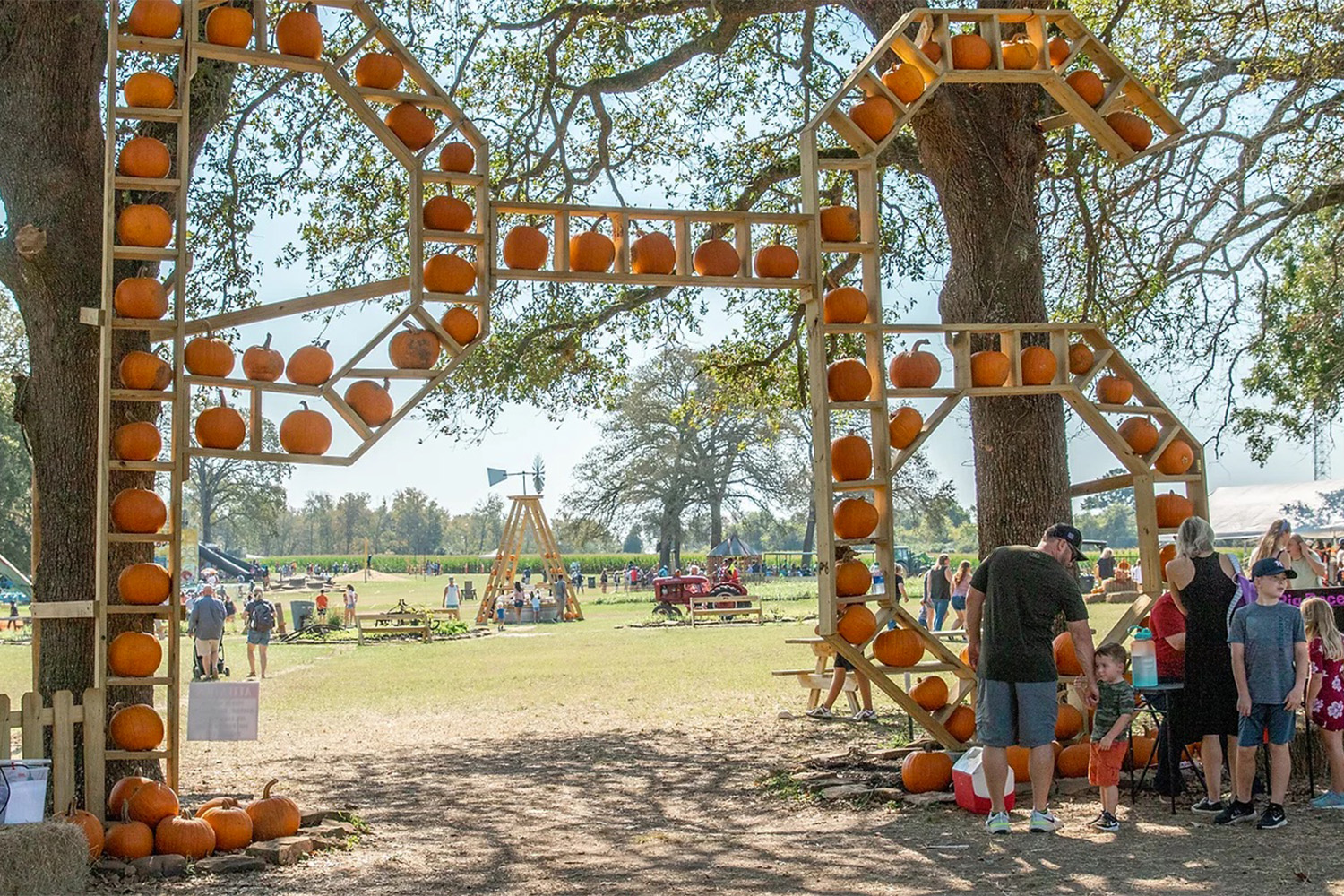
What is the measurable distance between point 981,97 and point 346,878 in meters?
7.48

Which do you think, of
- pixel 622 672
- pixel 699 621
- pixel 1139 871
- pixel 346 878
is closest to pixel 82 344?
pixel 346 878

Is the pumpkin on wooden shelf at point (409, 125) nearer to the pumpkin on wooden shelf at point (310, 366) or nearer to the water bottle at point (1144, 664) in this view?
the pumpkin on wooden shelf at point (310, 366)

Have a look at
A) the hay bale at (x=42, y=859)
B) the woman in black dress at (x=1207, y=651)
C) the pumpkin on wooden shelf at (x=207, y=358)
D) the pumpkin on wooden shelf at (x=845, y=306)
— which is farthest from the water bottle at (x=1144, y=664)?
the hay bale at (x=42, y=859)

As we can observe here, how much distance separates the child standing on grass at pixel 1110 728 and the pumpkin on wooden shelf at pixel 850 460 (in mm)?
2166

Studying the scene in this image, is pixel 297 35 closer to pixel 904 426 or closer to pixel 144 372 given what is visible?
pixel 144 372

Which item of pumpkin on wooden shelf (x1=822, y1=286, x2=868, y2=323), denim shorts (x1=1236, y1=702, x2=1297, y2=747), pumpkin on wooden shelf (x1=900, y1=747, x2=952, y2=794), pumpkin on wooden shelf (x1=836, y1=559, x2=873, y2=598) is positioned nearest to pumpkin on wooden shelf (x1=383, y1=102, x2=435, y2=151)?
pumpkin on wooden shelf (x1=822, y1=286, x2=868, y2=323)

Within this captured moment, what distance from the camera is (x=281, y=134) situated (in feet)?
44.4

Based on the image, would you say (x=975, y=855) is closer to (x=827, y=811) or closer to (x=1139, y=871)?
(x=1139, y=871)

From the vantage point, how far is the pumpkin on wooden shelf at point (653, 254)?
9109mm

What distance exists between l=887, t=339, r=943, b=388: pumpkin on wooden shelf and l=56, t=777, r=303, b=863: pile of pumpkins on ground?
5.07m

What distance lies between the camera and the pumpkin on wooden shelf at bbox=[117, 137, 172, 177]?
26.6ft

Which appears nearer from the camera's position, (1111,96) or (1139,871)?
(1139,871)

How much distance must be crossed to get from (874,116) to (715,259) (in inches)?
65.5

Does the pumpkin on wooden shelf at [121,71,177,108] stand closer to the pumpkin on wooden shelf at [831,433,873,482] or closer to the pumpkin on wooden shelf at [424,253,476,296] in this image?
the pumpkin on wooden shelf at [424,253,476,296]
